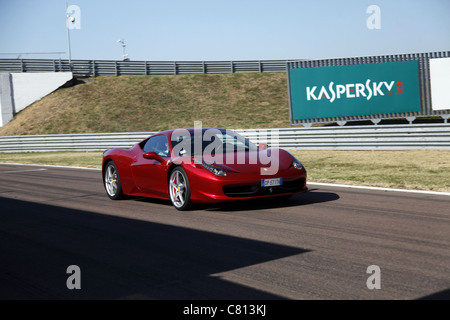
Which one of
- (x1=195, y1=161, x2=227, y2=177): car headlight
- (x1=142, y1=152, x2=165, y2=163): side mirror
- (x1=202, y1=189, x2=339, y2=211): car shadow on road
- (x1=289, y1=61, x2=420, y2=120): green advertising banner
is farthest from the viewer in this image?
(x1=289, y1=61, x2=420, y2=120): green advertising banner

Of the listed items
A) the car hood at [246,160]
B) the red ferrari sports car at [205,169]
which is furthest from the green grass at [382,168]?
the red ferrari sports car at [205,169]

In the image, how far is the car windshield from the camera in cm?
925

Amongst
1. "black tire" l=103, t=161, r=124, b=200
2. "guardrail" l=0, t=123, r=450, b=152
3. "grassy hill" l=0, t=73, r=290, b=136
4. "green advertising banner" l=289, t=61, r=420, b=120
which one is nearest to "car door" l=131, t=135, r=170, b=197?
"black tire" l=103, t=161, r=124, b=200

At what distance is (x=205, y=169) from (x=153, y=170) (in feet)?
4.34

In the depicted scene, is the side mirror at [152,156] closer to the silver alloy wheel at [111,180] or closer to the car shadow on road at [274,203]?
the car shadow on road at [274,203]

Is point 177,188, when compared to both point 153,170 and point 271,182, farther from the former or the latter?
point 271,182

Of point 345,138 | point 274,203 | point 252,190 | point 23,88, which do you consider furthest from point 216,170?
point 23,88

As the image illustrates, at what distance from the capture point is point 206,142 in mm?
9406

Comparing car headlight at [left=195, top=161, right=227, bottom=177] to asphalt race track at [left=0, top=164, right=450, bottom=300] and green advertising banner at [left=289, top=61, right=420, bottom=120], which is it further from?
green advertising banner at [left=289, top=61, right=420, bottom=120]

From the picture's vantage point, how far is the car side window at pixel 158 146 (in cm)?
941

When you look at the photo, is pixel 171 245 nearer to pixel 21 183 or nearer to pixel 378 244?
pixel 378 244

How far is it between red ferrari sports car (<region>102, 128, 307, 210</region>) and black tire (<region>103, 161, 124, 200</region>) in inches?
1.5
